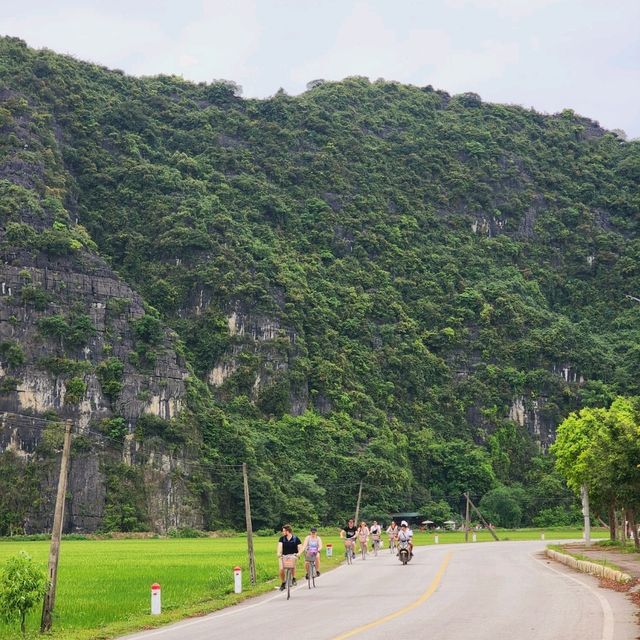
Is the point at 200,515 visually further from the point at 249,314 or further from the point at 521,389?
the point at 521,389

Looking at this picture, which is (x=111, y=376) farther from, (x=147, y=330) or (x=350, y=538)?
(x=350, y=538)

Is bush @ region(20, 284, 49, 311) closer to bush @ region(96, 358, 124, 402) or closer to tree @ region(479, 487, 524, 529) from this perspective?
bush @ region(96, 358, 124, 402)

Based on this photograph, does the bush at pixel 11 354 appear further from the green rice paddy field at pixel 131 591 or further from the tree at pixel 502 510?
the green rice paddy field at pixel 131 591

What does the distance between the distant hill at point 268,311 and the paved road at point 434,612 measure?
258 feet

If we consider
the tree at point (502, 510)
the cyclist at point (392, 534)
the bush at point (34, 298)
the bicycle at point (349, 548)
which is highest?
the bush at point (34, 298)

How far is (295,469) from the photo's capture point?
12394cm

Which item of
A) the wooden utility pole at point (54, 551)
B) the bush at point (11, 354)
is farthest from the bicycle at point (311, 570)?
the bush at point (11, 354)

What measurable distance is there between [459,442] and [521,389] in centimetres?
1702

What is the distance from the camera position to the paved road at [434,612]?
60.1 feet

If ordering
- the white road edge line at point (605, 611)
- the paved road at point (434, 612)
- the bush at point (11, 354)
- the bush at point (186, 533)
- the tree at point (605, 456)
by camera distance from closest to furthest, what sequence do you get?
the white road edge line at point (605, 611) → the paved road at point (434, 612) → the tree at point (605, 456) → the bush at point (186, 533) → the bush at point (11, 354)

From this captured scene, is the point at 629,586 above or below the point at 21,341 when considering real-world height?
below

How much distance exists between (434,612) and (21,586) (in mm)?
7942

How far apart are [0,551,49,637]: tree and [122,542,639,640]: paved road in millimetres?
2248

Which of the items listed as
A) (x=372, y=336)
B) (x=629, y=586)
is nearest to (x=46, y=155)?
(x=372, y=336)
